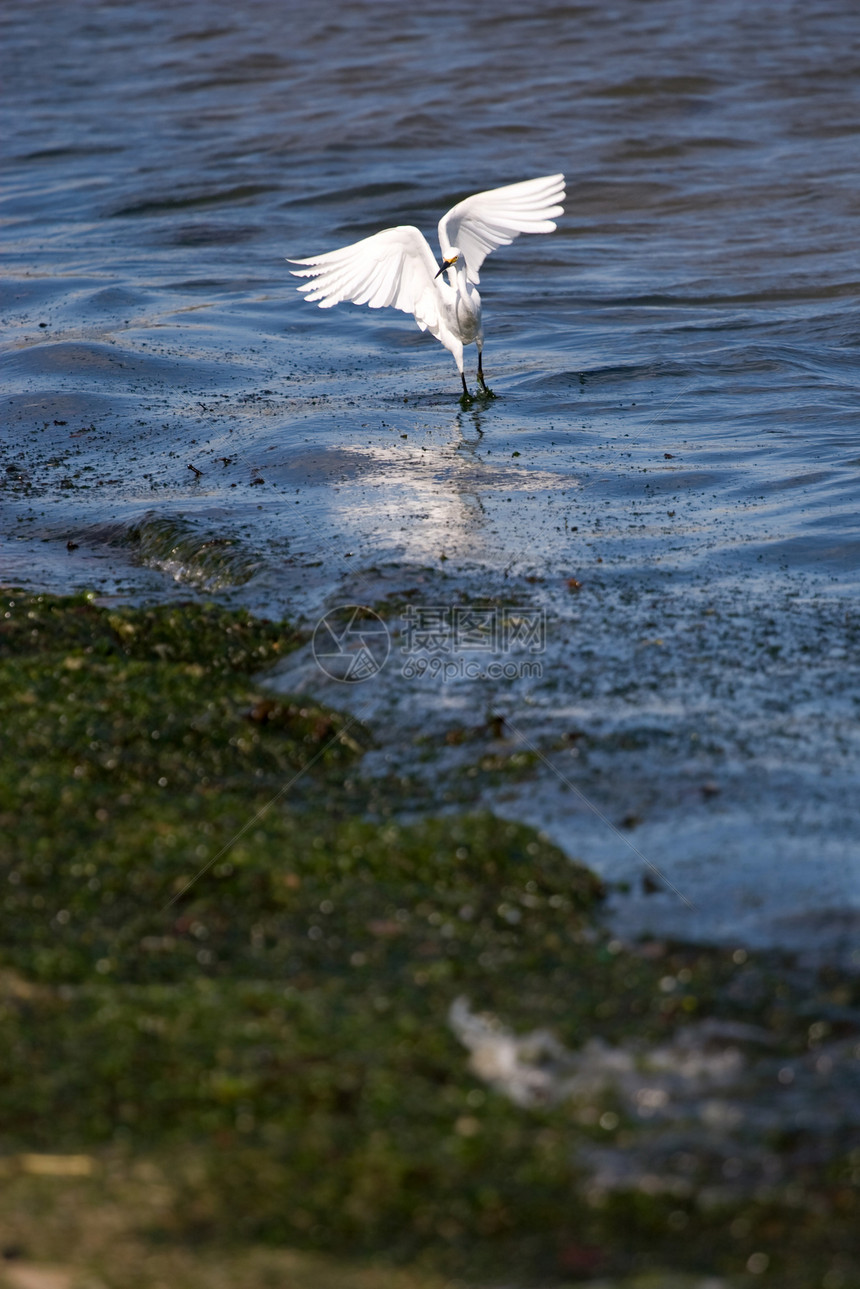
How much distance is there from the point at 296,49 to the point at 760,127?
10.4 metres

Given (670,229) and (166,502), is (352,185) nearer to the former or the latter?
(670,229)

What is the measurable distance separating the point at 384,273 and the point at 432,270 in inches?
12.3

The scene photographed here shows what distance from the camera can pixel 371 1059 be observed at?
2.49 m

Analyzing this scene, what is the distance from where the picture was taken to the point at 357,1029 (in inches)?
101

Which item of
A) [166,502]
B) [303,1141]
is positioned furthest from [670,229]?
[303,1141]

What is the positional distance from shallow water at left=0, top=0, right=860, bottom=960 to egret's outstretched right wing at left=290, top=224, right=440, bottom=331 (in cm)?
61

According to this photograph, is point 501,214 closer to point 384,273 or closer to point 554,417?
point 384,273

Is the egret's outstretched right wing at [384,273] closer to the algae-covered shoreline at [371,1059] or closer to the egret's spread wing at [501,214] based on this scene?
the egret's spread wing at [501,214]
